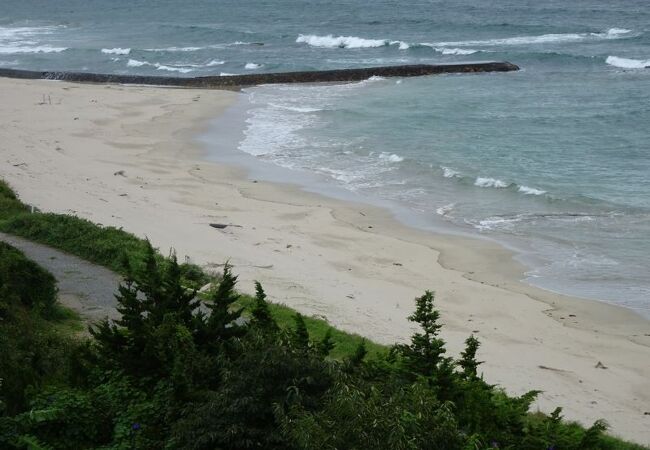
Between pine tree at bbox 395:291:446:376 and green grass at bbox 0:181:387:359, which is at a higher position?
pine tree at bbox 395:291:446:376

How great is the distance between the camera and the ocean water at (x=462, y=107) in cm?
2348

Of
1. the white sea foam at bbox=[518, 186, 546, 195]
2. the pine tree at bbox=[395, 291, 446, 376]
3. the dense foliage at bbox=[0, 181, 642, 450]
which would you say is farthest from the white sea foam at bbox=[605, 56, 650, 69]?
the pine tree at bbox=[395, 291, 446, 376]

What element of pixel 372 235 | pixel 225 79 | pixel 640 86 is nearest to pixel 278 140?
pixel 372 235

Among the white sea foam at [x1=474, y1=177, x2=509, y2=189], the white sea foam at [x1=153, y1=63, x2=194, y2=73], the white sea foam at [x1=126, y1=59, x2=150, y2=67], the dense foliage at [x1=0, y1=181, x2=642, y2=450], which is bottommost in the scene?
the white sea foam at [x1=474, y1=177, x2=509, y2=189]

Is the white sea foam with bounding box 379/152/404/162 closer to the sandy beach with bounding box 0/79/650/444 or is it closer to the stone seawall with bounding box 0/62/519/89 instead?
the sandy beach with bounding box 0/79/650/444

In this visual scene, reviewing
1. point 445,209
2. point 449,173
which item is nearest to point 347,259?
point 445,209

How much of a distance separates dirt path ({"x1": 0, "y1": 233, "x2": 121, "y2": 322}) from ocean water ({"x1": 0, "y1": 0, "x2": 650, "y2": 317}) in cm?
961

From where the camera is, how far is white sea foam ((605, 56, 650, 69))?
49.5 metres

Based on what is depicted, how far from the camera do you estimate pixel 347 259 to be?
66.5ft

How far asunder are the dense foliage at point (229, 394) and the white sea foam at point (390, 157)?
19.9 m

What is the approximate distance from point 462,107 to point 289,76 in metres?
12.8

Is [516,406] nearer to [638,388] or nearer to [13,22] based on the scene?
[638,388]

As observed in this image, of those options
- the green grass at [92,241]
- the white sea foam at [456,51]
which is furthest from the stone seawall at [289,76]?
the green grass at [92,241]

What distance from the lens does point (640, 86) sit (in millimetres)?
43344
